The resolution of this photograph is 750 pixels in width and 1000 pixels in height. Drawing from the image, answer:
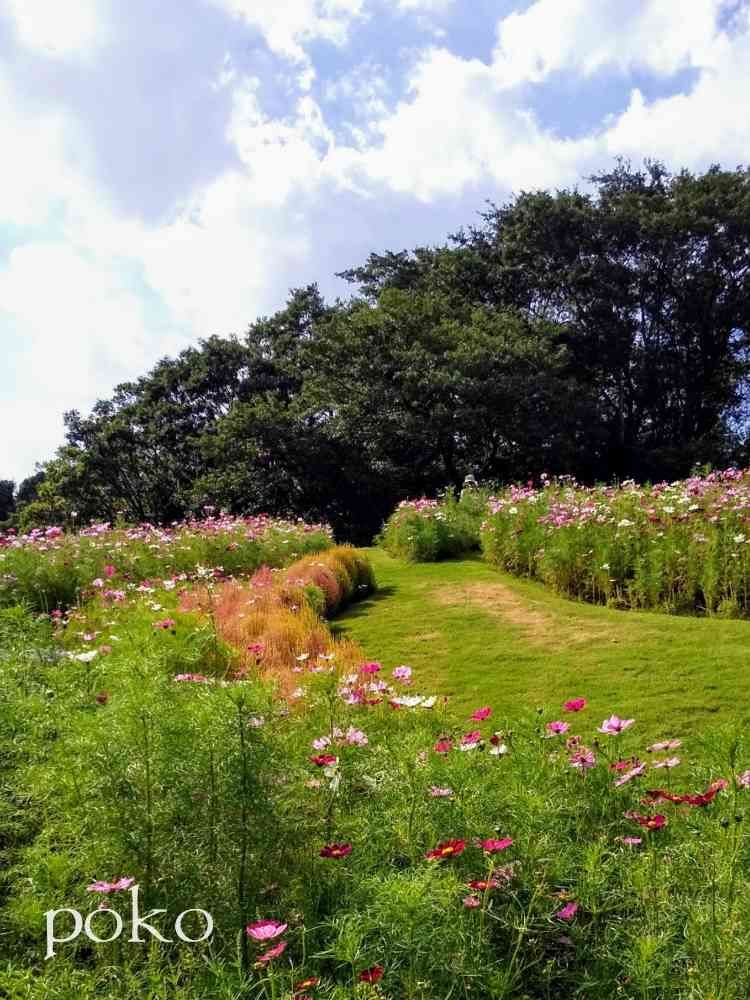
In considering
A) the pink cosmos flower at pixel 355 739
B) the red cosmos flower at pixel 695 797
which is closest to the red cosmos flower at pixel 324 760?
the pink cosmos flower at pixel 355 739

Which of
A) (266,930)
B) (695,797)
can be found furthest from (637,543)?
(266,930)

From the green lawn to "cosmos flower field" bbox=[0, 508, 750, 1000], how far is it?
4.73 ft

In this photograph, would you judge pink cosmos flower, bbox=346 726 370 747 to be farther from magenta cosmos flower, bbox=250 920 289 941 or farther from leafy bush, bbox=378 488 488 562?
leafy bush, bbox=378 488 488 562

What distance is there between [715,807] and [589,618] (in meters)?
3.63

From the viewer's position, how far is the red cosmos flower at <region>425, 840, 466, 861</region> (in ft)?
5.78

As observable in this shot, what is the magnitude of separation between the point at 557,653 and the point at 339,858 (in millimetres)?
3467

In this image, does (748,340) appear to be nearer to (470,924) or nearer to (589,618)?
(589,618)

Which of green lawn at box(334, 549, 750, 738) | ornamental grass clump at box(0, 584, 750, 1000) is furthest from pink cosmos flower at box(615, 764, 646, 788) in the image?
green lawn at box(334, 549, 750, 738)

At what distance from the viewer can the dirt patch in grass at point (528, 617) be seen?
5.37 m

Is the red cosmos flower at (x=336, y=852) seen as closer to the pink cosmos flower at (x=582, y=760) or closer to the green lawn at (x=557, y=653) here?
the pink cosmos flower at (x=582, y=760)

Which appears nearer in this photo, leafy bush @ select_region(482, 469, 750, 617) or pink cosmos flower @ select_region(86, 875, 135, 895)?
pink cosmos flower @ select_region(86, 875, 135, 895)

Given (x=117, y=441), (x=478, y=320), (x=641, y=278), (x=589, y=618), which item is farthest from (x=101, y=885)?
(x=117, y=441)

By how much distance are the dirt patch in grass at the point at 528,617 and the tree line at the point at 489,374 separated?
10656mm

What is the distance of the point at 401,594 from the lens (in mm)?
7652
